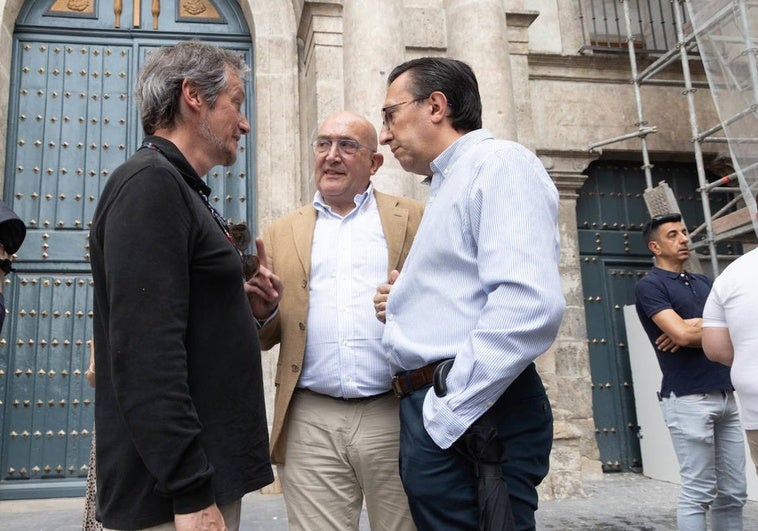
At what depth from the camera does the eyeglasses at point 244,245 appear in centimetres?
217

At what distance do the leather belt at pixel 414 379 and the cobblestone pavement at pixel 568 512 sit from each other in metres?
2.73

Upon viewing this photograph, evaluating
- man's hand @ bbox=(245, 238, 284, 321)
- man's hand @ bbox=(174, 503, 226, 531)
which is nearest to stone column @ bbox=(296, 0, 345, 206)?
man's hand @ bbox=(245, 238, 284, 321)

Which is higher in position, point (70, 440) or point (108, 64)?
point (108, 64)

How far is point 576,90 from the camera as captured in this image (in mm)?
7637

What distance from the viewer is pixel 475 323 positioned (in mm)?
1880

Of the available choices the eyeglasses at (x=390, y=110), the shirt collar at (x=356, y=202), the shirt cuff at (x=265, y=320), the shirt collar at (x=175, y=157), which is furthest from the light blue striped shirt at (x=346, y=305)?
the shirt collar at (x=175, y=157)

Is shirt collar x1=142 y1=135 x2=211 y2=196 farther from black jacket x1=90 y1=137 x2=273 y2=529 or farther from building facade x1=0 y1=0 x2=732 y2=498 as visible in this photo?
building facade x1=0 y1=0 x2=732 y2=498

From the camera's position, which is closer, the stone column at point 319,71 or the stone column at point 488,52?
the stone column at point 488,52

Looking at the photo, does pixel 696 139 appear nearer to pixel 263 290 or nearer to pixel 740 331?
pixel 740 331

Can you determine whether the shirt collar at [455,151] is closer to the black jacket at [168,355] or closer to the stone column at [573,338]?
the black jacket at [168,355]

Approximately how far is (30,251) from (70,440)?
1653mm

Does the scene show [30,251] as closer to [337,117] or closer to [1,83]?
[1,83]

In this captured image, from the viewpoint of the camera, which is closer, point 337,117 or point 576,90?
point 337,117

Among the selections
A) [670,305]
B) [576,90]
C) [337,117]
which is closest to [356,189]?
[337,117]
